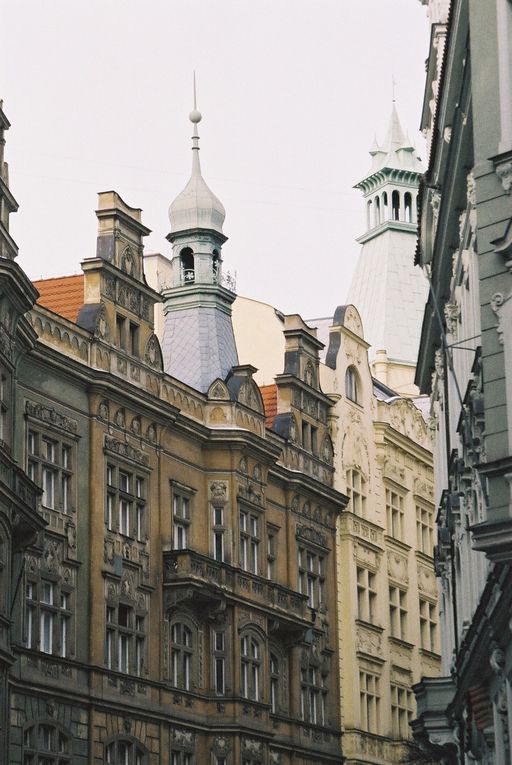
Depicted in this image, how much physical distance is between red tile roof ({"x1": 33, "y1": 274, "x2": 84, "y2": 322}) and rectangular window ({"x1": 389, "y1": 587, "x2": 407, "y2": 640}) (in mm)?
20143

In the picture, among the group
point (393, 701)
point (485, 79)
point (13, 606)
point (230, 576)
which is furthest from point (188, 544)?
point (485, 79)

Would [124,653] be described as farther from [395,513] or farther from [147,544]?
[395,513]

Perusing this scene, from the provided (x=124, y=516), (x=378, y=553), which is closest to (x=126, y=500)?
(x=124, y=516)

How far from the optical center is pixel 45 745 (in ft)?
140

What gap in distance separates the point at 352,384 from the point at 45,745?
26944 mm

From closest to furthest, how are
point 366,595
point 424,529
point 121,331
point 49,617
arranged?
1. point 49,617
2. point 121,331
3. point 366,595
4. point 424,529

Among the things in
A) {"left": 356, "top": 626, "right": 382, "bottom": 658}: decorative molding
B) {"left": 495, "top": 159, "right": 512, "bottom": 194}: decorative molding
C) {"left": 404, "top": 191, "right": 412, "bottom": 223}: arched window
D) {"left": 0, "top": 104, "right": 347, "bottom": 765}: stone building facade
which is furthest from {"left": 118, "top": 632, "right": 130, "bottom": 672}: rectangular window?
{"left": 404, "top": 191, "right": 412, "bottom": 223}: arched window

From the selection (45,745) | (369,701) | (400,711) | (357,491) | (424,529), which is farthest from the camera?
(424,529)

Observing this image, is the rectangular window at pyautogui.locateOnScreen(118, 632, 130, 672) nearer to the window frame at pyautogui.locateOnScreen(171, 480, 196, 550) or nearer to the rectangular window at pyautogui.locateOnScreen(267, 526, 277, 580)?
the window frame at pyautogui.locateOnScreen(171, 480, 196, 550)

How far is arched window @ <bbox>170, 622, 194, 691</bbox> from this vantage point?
49906mm

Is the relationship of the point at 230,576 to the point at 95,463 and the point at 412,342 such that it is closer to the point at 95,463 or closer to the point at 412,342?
the point at 95,463

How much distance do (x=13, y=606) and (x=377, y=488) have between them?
88.6 feet

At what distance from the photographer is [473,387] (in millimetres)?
28969

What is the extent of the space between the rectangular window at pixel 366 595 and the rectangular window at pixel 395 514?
2969mm
